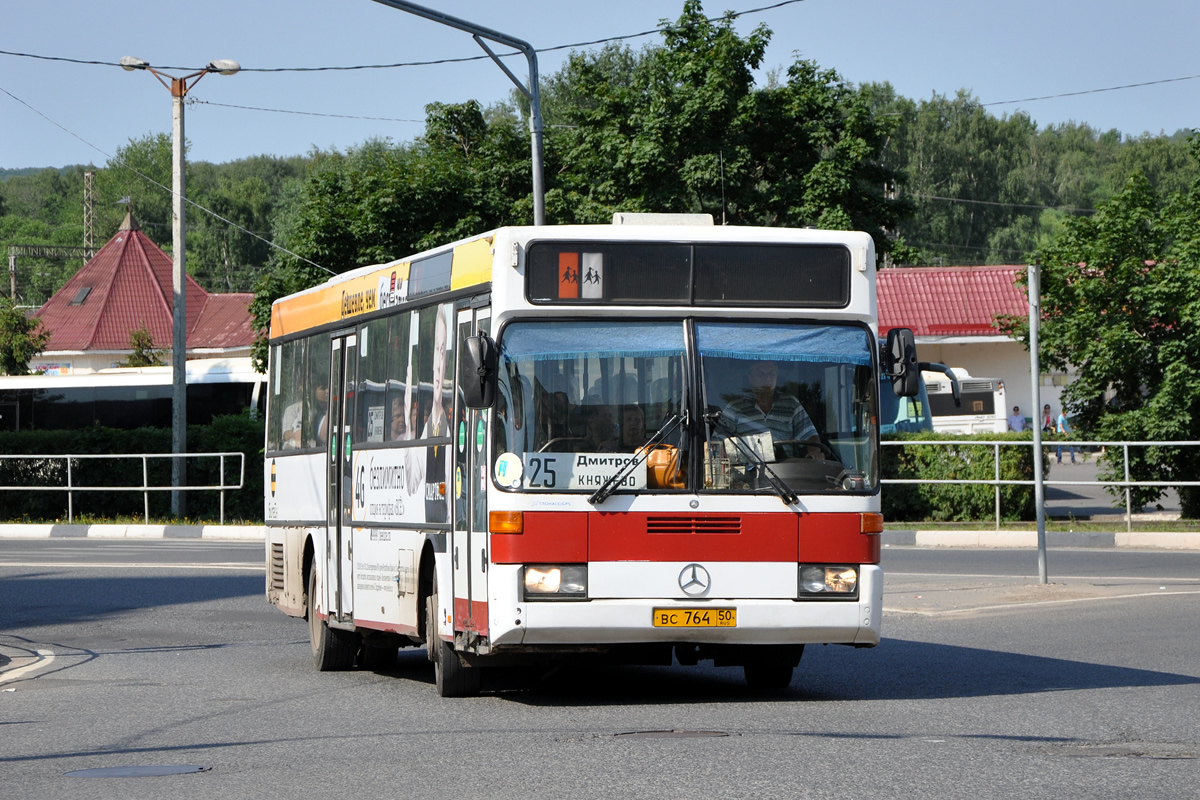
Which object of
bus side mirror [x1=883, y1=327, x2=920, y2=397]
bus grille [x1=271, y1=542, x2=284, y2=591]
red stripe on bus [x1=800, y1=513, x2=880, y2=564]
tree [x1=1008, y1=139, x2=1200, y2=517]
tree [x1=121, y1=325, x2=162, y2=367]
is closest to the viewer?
red stripe on bus [x1=800, y1=513, x2=880, y2=564]

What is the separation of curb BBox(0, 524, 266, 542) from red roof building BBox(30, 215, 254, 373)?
41.2 metres

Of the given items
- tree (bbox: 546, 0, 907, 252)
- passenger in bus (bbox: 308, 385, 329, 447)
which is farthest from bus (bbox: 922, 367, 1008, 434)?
passenger in bus (bbox: 308, 385, 329, 447)

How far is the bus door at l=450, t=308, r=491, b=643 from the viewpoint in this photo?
32.6 feet

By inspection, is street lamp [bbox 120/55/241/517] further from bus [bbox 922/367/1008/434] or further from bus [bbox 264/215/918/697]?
bus [bbox 264/215/918/697]

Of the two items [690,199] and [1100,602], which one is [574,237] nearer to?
[1100,602]

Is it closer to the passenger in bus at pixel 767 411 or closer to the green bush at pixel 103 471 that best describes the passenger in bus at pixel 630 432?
the passenger in bus at pixel 767 411

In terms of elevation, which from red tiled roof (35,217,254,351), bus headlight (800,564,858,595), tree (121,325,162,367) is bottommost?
bus headlight (800,564,858,595)

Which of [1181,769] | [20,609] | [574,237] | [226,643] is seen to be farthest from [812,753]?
[20,609]

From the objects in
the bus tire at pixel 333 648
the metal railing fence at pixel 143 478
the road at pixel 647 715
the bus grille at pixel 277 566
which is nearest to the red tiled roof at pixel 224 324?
the metal railing fence at pixel 143 478

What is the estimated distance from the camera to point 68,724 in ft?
32.0

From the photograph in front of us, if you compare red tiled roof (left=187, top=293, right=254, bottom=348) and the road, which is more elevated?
red tiled roof (left=187, top=293, right=254, bottom=348)

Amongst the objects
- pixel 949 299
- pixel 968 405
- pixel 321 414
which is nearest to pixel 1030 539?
pixel 321 414

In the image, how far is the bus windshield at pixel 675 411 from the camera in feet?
32.1

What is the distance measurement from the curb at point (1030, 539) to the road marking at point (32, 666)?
47.4 ft
